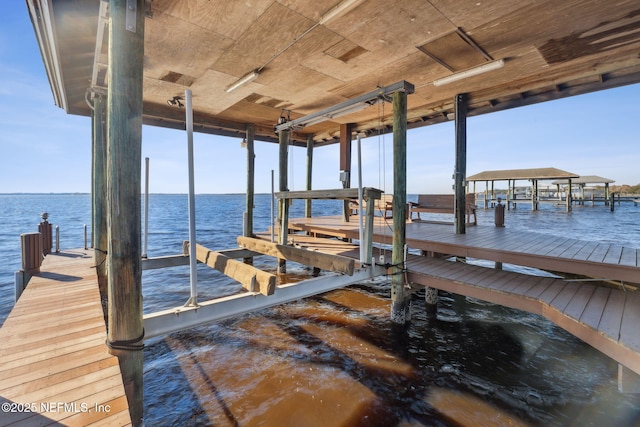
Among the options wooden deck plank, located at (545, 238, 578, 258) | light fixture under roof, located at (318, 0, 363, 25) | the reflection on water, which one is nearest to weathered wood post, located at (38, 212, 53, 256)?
the reflection on water

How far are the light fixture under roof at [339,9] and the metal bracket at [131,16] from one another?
2.03 metres

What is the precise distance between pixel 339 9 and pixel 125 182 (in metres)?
2.94

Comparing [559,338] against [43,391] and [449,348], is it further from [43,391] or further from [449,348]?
[43,391]

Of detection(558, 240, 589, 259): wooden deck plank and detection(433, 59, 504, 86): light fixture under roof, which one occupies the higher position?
detection(433, 59, 504, 86): light fixture under roof

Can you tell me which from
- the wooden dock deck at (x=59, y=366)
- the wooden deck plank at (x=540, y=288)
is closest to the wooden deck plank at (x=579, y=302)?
the wooden deck plank at (x=540, y=288)

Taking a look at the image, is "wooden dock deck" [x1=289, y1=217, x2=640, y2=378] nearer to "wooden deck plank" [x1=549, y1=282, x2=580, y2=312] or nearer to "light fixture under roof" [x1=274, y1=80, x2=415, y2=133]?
"wooden deck plank" [x1=549, y1=282, x2=580, y2=312]

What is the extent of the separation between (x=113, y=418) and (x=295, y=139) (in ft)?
30.6

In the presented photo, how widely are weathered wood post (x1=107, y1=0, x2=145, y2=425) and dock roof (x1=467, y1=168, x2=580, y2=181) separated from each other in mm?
27251

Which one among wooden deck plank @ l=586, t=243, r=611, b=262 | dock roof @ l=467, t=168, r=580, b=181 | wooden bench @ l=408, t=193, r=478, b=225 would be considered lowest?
wooden deck plank @ l=586, t=243, r=611, b=262

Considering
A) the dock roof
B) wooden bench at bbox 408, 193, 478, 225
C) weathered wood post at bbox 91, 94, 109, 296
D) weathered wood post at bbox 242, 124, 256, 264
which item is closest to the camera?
weathered wood post at bbox 91, 94, 109, 296

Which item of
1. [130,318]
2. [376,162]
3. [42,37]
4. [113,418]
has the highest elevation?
[42,37]

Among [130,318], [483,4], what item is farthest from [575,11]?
[130,318]

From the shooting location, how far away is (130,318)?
2.37 meters

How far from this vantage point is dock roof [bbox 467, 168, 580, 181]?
73.3 feet
